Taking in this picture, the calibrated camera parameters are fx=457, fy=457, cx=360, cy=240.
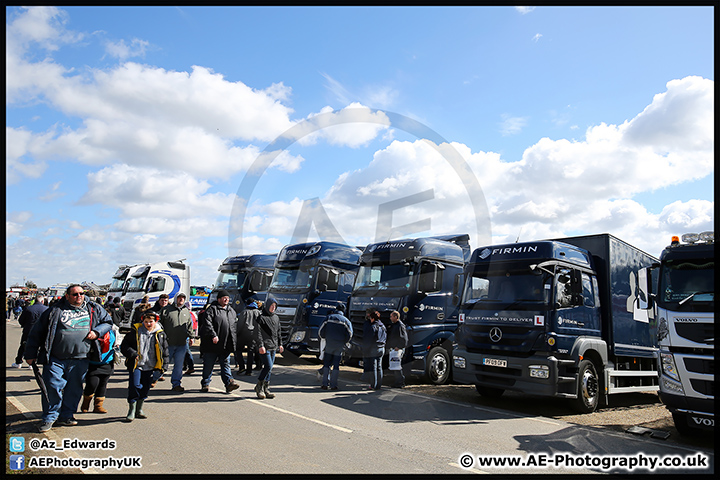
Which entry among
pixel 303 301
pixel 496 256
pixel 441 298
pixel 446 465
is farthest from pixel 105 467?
pixel 303 301

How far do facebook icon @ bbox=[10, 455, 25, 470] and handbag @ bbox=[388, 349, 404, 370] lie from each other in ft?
23.9

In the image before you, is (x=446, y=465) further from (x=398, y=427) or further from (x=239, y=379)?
(x=239, y=379)

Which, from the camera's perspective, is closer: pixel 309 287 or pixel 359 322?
pixel 359 322

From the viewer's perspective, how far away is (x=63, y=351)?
623 cm

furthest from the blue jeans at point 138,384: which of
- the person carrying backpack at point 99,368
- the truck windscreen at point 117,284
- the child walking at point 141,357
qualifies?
the truck windscreen at point 117,284

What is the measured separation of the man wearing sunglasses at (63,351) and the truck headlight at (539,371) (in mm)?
7038

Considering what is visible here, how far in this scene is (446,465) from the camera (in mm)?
5207

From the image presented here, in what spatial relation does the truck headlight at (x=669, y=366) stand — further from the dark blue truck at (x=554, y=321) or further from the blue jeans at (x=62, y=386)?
the blue jeans at (x=62, y=386)

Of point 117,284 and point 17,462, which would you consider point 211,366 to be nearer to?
point 17,462

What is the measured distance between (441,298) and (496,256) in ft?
9.44

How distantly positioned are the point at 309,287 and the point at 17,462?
32.9 ft

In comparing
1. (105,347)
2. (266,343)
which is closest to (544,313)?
(266,343)
